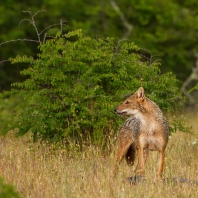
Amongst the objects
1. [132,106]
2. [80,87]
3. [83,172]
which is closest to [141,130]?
[132,106]

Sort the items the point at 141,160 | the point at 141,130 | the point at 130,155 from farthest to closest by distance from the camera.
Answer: the point at 130,155 → the point at 141,130 → the point at 141,160

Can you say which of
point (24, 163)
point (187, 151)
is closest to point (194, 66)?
point (187, 151)

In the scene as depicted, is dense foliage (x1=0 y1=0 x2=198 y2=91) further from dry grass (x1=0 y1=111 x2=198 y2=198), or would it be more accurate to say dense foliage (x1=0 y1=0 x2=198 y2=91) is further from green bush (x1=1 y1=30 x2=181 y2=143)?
dry grass (x1=0 y1=111 x2=198 y2=198)

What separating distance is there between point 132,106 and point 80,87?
125 cm

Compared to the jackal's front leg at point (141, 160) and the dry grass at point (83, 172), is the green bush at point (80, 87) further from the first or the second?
the jackal's front leg at point (141, 160)

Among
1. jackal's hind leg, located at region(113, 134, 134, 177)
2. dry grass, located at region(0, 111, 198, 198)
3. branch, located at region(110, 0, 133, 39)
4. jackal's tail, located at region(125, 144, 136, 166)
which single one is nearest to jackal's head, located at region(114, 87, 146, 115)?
jackal's hind leg, located at region(113, 134, 134, 177)

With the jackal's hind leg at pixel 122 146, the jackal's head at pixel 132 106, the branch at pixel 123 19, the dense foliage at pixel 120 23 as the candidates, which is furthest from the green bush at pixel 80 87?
the branch at pixel 123 19

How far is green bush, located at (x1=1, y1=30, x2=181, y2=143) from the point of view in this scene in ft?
39.2

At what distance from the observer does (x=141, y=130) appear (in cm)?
1068

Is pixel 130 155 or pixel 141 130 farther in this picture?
pixel 130 155

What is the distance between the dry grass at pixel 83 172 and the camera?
872cm

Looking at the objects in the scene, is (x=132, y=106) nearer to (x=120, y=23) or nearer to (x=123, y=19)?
(x=123, y=19)

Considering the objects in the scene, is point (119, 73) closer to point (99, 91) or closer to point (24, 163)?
point (99, 91)

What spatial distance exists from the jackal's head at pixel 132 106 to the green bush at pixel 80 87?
32.9 inches
